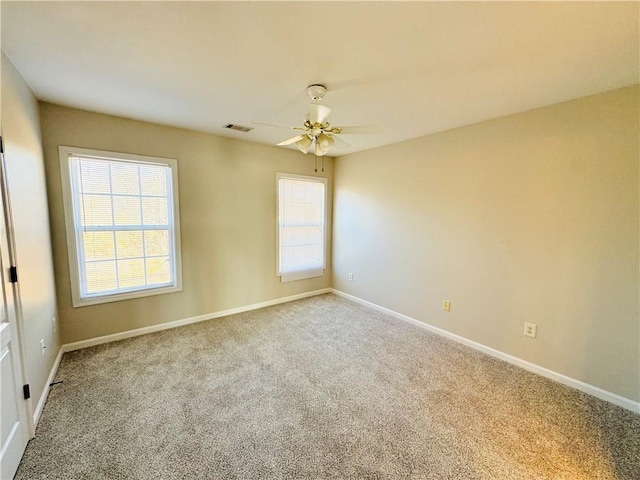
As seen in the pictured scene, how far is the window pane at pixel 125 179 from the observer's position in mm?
2886

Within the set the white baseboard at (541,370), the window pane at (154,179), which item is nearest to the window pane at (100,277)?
the window pane at (154,179)

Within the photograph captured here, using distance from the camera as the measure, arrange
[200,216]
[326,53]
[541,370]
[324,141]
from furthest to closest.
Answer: [200,216], [541,370], [324,141], [326,53]

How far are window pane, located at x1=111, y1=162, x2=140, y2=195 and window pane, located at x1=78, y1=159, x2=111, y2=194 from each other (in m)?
0.06

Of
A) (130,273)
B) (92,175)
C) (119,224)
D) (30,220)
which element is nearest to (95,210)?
(119,224)

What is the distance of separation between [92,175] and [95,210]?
362 millimetres

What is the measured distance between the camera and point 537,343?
248 centimetres

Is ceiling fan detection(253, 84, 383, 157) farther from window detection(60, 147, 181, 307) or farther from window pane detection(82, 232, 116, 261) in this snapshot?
window pane detection(82, 232, 116, 261)

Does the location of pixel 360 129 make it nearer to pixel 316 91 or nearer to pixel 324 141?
pixel 324 141

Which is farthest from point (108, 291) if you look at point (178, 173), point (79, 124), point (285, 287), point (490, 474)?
point (490, 474)

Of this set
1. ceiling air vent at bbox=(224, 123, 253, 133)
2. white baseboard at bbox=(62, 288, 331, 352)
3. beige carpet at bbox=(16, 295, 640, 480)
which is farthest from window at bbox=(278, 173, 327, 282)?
beige carpet at bbox=(16, 295, 640, 480)

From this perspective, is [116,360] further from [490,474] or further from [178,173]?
[490,474]

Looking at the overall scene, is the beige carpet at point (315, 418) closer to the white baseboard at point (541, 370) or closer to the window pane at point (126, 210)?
the white baseboard at point (541, 370)

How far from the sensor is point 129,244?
3020mm

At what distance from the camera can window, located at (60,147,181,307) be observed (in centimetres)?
271
